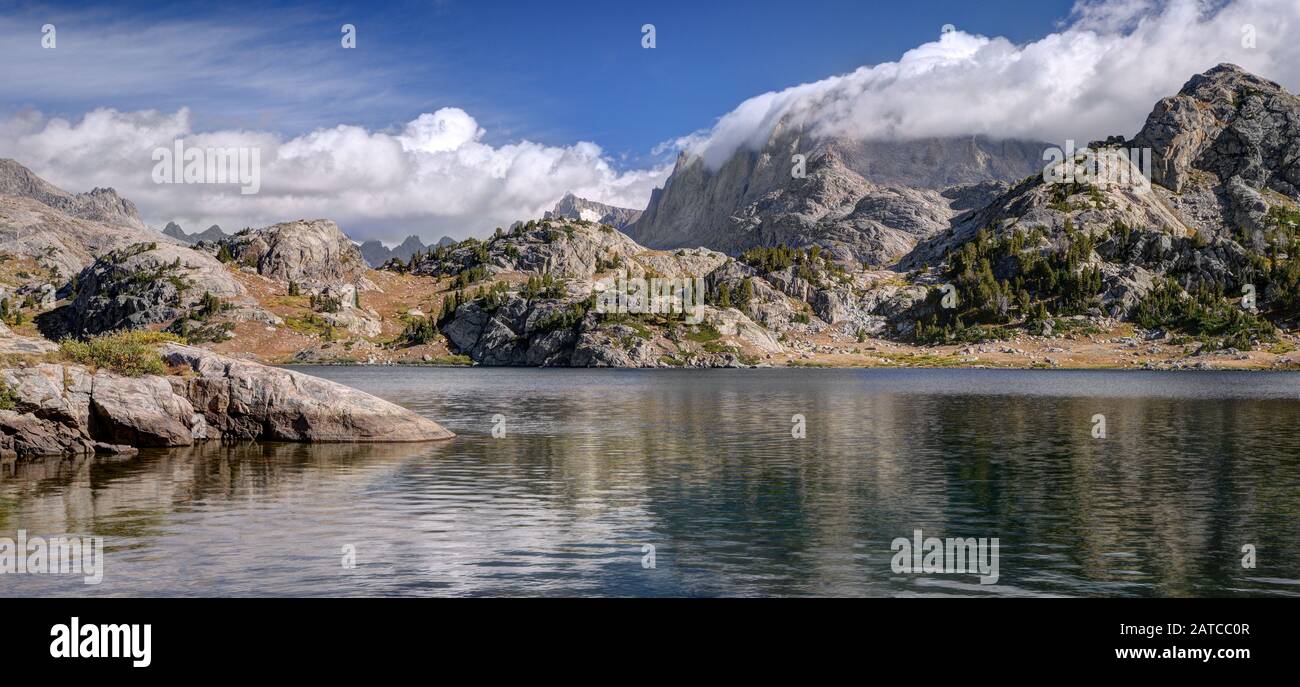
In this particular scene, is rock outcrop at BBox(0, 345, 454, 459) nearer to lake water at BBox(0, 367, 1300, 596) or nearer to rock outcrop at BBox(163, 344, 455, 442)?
rock outcrop at BBox(163, 344, 455, 442)

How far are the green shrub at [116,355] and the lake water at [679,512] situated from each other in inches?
196

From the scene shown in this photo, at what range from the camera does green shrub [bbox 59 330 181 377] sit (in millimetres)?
50938

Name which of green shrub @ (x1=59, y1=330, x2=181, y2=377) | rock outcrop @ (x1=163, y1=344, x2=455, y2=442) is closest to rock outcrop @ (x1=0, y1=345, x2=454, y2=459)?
rock outcrop @ (x1=163, y1=344, x2=455, y2=442)

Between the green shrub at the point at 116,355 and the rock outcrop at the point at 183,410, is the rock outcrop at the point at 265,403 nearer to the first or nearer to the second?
the rock outcrop at the point at 183,410

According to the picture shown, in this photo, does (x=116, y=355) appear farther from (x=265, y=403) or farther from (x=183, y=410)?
(x=265, y=403)

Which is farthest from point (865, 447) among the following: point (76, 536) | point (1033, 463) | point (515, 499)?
point (76, 536)

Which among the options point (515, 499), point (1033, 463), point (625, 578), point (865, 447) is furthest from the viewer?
point (865, 447)

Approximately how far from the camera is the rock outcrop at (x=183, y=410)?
156 ft

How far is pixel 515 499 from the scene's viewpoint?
124 feet

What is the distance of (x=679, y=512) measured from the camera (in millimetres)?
34719

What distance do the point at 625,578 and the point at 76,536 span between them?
18881 mm

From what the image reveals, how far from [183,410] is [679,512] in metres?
34.9

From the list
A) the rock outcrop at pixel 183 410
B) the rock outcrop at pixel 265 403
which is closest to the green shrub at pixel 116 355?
the rock outcrop at pixel 183 410
